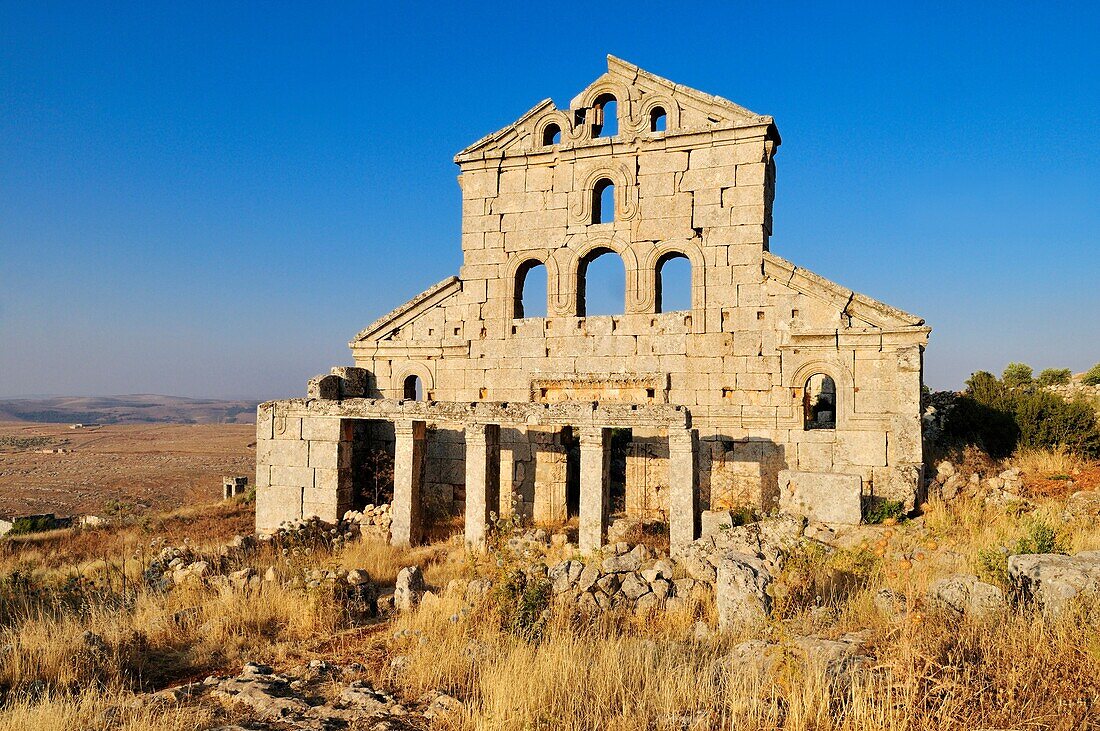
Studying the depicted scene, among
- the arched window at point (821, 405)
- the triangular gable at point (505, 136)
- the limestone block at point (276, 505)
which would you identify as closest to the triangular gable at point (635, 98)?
the triangular gable at point (505, 136)

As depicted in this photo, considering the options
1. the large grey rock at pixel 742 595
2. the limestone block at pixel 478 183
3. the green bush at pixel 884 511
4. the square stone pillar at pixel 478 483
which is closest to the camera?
the large grey rock at pixel 742 595

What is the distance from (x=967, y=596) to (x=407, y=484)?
9.63m

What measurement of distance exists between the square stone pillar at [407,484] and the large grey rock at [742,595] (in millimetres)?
7349

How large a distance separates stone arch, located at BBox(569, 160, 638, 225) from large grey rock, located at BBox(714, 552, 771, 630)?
32.1 feet

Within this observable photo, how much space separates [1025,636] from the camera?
498 cm

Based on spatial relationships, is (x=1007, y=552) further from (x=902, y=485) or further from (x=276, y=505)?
(x=276, y=505)

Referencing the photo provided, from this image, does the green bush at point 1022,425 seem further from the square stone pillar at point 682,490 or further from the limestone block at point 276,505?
the limestone block at point 276,505

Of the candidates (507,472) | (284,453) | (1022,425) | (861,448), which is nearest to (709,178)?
(861,448)

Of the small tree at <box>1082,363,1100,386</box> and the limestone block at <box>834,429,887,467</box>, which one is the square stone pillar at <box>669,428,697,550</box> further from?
the small tree at <box>1082,363,1100,386</box>

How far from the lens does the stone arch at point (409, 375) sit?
16609mm

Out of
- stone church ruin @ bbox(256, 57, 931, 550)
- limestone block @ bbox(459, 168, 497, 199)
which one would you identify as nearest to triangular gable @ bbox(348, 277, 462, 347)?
stone church ruin @ bbox(256, 57, 931, 550)

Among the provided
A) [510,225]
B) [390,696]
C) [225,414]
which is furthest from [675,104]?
[225,414]

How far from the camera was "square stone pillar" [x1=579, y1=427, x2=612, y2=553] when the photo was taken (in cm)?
1180

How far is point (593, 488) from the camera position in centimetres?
1198
